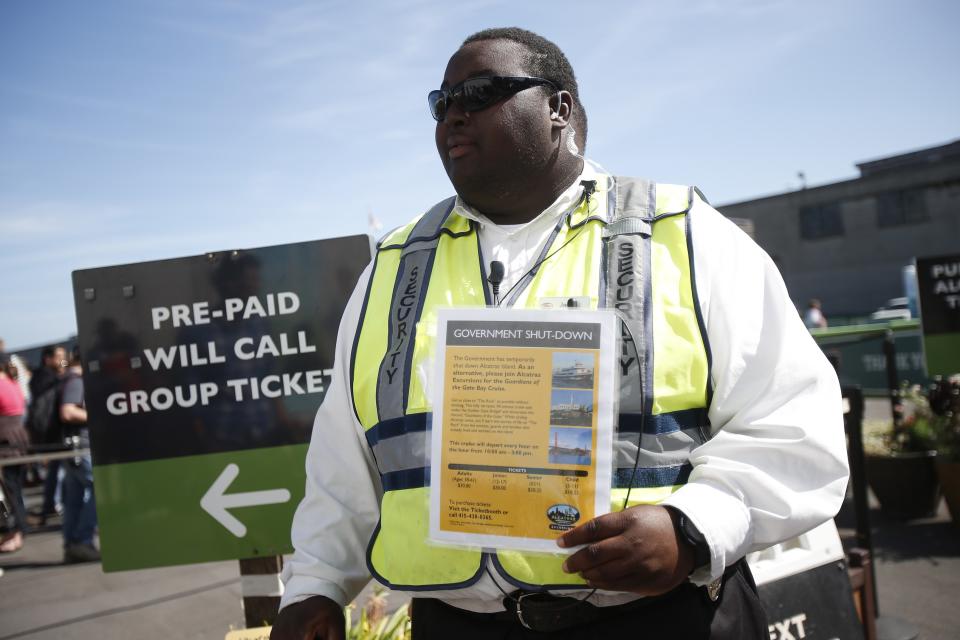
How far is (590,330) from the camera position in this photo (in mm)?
1416

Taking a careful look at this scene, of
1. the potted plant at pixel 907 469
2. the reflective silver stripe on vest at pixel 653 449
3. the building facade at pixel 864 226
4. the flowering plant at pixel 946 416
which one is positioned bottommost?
the potted plant at pixel 907 469

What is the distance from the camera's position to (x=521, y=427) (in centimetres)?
141

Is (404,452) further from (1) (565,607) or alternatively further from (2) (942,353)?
(2) (942,353)

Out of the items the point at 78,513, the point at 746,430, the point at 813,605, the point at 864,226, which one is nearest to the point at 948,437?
the point at 813,605

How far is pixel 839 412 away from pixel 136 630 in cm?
519

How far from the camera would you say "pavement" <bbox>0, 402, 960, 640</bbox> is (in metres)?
4.64

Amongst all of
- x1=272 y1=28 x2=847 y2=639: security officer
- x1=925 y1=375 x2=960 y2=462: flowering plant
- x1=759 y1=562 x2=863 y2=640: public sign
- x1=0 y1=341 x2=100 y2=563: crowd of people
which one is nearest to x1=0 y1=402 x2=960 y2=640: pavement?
x1=0 y1=341 x2=100 y2=563: crowd of people

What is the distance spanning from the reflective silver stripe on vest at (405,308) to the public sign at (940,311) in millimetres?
5382

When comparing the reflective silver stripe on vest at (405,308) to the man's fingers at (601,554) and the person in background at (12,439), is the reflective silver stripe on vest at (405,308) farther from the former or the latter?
the person in background at (12,439)

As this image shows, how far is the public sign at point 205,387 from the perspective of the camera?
2613mm

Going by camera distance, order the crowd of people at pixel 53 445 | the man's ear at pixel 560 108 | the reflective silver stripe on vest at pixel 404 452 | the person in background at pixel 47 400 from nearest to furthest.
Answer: the reflective silver stripe on vest at pixel 404 452 → the man's ear at pixel 560 108 → the crowd of people at pixel 53 445 → the person in background at pixel 47 400

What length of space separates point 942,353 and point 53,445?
8943 mm

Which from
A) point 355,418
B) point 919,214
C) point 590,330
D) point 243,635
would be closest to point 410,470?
point 355,418

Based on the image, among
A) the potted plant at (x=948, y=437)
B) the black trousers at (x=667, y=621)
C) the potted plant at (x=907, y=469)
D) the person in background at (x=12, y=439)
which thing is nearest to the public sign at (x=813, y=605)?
the black trousers at (x=667, y=621)
